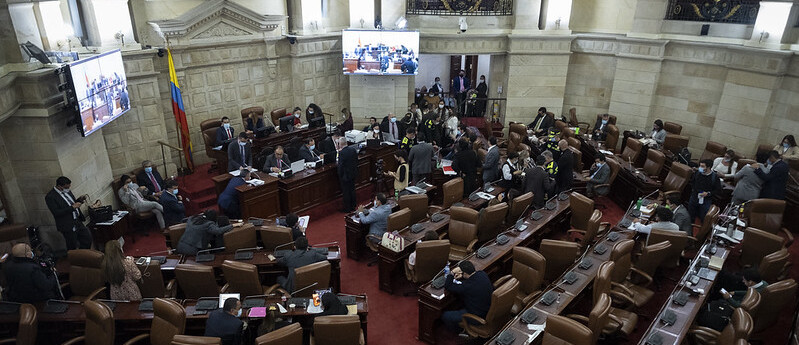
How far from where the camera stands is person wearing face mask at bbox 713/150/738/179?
10031 mm

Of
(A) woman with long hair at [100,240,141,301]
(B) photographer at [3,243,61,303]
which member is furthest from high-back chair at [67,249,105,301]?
(B) photographer at [3,243,61,303]

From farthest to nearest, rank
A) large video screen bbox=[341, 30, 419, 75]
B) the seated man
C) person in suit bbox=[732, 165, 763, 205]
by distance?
1. large video screen bbox=[341, 30, 419, 75]
2. person in suit bbox=[732, 165, 763, 205]
3. the seated man

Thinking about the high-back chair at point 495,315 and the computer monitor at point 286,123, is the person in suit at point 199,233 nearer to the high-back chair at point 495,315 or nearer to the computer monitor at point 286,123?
the high-back chair at point 495,315

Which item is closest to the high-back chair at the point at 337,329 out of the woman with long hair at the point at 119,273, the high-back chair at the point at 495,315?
the high-back chair at the point at 495,315


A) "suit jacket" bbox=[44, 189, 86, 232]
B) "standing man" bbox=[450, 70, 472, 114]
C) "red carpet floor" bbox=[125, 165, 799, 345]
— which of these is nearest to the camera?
"red carpet floor" bbox=[125, 165, 799, 345]

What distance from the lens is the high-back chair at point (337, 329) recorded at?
18.4ft

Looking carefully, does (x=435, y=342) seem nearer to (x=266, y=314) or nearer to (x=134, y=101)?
(x=266, y=314)

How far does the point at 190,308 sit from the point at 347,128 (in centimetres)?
823

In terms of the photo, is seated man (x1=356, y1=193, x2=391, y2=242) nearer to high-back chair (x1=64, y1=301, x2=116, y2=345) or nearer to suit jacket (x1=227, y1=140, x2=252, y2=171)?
suit jacket (x1=227, y1=140, x2=252, y2=171)

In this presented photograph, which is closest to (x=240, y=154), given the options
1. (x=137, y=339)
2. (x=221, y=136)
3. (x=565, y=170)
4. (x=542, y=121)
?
(x=221, y=136)

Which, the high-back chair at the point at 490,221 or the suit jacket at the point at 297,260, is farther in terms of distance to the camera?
the high-back chair at the point at 490,221

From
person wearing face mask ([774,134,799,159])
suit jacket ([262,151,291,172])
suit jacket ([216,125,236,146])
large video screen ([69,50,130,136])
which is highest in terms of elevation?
large video screen ([69,50,130,136])

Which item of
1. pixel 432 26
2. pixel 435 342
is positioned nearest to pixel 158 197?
pixel 435 342

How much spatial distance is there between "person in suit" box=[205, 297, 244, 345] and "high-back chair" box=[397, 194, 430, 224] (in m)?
3.95
